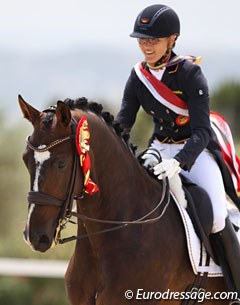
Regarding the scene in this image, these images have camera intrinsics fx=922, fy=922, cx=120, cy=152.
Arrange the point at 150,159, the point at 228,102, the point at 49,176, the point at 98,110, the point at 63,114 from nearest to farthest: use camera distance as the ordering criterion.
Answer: the point at 49,176
the point at 63,114
the point at 98,110
the point at 150,159
the point at 228,102

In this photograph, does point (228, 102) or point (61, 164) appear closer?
point (61, 164)

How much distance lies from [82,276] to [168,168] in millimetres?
1011

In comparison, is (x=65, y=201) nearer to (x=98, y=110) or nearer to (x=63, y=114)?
(x=63, y=114)

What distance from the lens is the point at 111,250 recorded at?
6621 millimetres

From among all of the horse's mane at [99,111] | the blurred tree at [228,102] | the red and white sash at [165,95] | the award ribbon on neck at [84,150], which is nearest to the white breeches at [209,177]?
the red and white sash at [165,95]

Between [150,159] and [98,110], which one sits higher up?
[98,110]

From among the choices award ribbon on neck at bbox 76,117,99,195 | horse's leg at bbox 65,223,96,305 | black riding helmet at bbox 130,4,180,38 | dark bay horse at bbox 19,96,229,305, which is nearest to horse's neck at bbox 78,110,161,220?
dark bay horse at bbox 19,96,229,305

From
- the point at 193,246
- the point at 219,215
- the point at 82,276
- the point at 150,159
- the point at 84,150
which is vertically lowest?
the point at 82,276

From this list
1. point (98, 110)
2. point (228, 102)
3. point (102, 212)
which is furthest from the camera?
point (228, 102)

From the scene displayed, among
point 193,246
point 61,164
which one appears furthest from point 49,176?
point 193,246

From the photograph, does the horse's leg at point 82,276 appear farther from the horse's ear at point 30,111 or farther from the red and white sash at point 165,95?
the red and white sash at point 165,95

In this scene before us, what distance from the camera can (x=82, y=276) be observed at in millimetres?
6734

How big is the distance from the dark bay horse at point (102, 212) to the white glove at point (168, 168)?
0.18 meters

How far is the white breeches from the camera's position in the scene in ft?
23.3
